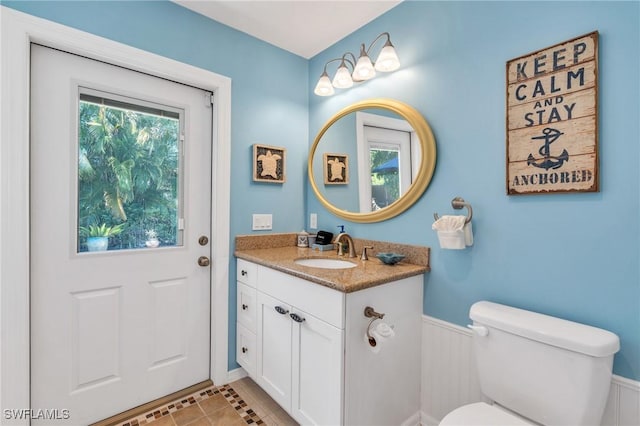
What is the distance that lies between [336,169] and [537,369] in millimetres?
1488

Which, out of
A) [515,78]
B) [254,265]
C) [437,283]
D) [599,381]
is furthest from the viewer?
[254,265]

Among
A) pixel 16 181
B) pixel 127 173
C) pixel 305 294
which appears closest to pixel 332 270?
pixel 305 294

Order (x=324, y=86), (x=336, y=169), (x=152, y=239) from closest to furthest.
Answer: (x=152, y=239), (x=324, y=86), (x=336, y=169)

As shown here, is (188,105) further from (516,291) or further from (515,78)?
(516,291)

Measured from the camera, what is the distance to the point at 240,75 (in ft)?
6.52

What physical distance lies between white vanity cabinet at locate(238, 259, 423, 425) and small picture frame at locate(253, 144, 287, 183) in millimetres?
704

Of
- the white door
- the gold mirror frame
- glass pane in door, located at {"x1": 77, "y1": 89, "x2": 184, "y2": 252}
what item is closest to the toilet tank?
the gold mirror frame

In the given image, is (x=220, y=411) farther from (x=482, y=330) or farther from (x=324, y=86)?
(x=324, y=86)

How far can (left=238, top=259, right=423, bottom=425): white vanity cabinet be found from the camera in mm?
1225

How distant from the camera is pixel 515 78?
4.09ft

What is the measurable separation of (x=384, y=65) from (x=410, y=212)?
0.81 metres

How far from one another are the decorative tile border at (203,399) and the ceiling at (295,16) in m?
2.36

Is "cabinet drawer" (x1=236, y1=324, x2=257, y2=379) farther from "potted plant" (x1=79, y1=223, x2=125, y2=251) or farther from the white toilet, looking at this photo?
the white toilet

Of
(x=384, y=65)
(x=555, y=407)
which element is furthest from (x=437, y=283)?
(x=384, y=65)
